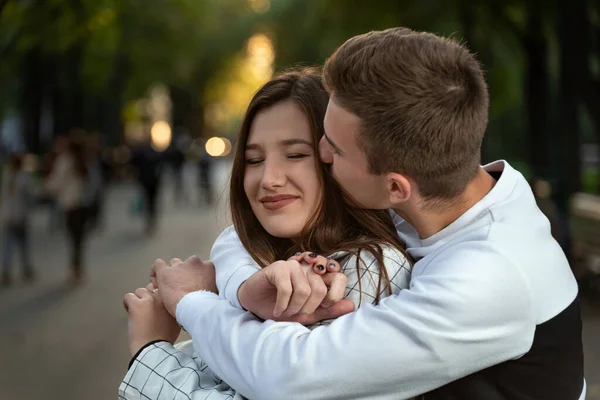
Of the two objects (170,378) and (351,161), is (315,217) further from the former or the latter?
(170,378)

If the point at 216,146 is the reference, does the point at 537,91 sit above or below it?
above

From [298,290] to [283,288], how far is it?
1.1 inches

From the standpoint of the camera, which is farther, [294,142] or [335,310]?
[294,142]

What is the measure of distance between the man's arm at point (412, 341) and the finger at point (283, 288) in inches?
2.2

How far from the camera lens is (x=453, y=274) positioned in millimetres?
1648

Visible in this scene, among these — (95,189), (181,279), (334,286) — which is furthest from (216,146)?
(334,286)

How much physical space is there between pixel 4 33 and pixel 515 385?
15704 mm

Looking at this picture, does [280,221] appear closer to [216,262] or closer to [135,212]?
[216,262]

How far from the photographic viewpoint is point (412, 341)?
5.41 ft

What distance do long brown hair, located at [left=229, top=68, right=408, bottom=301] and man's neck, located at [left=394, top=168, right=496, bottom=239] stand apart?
124mm

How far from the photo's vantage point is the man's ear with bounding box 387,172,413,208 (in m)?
1.82

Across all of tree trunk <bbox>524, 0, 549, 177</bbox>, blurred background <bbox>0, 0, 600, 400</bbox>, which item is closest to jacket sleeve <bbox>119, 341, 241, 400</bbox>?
blurred background <bbox>0, 0, 600, 400</bbox>

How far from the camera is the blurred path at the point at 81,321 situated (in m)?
6.95

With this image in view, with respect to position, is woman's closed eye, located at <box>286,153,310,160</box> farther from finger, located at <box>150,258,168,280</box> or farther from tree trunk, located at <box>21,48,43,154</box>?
tree trunk, located at <box>21,48,43,154</box>
